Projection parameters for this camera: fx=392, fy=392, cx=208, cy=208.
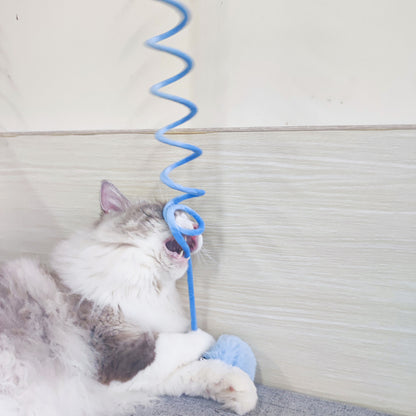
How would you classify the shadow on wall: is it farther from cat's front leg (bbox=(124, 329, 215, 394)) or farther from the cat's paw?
the cat's paw

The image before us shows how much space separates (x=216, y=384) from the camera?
1035 millimetres

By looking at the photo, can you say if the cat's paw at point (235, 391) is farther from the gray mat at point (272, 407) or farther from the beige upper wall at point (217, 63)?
the beige upper wall at point (217, 63)

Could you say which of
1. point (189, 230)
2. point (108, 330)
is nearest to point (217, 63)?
point (189, 230)

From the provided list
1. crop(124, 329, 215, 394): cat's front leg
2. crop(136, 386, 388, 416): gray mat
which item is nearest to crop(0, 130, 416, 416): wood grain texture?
crop(136, 386, 388, 416): gray mat

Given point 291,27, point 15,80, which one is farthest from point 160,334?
point 15,80

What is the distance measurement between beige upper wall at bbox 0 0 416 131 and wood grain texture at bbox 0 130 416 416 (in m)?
0.11

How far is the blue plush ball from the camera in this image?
3.59 ft

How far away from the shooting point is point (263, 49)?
43.4 inches

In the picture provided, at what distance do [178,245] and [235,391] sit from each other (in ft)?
1.36

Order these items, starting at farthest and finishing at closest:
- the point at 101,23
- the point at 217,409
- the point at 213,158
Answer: the point at 101,23 < the point at 213,158 < the point at 217,409

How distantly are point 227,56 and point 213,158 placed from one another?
303 mm

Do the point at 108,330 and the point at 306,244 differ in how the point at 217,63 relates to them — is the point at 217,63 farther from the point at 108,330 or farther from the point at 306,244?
the point at 108,330

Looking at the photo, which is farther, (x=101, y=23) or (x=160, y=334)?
(x=101, y=23)

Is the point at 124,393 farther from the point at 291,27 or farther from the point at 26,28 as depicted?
the point at 26,28
